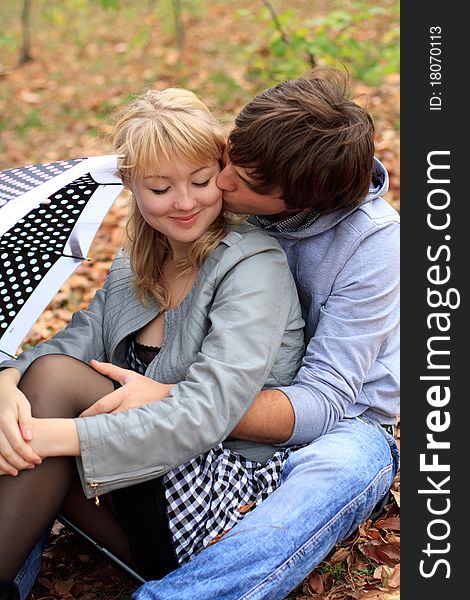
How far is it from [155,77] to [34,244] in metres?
6.77

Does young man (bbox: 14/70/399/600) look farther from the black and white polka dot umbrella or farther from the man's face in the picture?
the black and white polka dot umbrella

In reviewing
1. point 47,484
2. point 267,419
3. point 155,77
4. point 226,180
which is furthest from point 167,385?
point 155,77

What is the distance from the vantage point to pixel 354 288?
9.30 ft

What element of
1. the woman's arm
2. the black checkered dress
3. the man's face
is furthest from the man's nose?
the black checkered dress

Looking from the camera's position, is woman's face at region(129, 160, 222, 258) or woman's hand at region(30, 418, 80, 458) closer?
woman's hand at region(30, 418, 80, 458)

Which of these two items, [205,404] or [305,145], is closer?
[205,404]

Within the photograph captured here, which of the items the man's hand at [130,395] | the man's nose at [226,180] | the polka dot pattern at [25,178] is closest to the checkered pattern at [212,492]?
the man's hand at [130,395]

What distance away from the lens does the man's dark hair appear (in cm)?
263

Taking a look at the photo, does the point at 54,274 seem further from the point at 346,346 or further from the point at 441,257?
the point at 441,257

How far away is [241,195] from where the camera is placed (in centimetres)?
275

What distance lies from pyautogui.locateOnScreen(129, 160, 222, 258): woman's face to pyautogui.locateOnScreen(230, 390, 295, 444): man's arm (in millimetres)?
584

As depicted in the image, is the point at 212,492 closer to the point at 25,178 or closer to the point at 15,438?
the point at 15,438

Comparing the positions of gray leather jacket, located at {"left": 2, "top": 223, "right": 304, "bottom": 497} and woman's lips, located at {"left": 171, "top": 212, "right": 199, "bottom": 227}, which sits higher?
woman's lips, located at {"left": 171, "top": 212, "right": 199, "bottom": 227}

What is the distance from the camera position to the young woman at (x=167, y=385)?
251 centimetres
